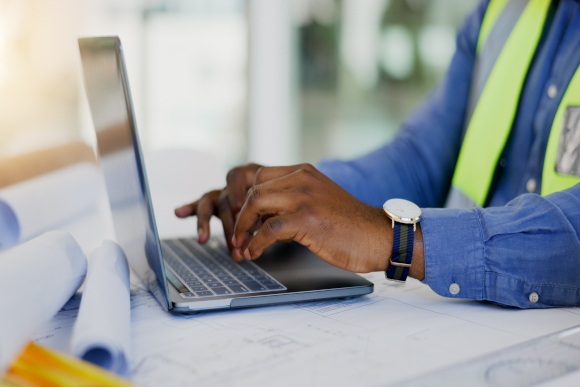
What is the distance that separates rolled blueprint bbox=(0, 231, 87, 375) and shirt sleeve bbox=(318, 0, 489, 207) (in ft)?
2.28

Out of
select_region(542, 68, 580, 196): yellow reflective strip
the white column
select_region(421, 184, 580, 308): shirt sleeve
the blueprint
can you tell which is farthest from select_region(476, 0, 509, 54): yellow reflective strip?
the white column

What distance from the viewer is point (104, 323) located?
410 millimetres

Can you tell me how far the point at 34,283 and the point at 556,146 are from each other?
805 mm

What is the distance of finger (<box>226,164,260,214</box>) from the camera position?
31.9 inches

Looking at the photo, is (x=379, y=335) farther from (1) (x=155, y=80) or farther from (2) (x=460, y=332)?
(1) (x=155, y=80)

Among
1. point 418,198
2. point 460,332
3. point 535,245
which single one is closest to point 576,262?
point 535,245

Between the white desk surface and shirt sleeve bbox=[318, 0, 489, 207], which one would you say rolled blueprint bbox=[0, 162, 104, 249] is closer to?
the white desk surface

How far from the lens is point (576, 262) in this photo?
2.04 ft

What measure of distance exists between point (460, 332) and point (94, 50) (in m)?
0.50

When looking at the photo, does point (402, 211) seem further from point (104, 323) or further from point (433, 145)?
point (433, 145)

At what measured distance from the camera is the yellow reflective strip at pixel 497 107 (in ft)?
3.25

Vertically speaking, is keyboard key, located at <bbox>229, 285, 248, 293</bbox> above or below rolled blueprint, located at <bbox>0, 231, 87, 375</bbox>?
below

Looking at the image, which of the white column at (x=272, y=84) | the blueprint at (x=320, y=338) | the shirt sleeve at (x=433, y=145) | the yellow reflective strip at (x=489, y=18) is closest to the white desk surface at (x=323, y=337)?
the blueprint at (x=320, y=338)

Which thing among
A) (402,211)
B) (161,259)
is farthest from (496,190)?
(161,259)
